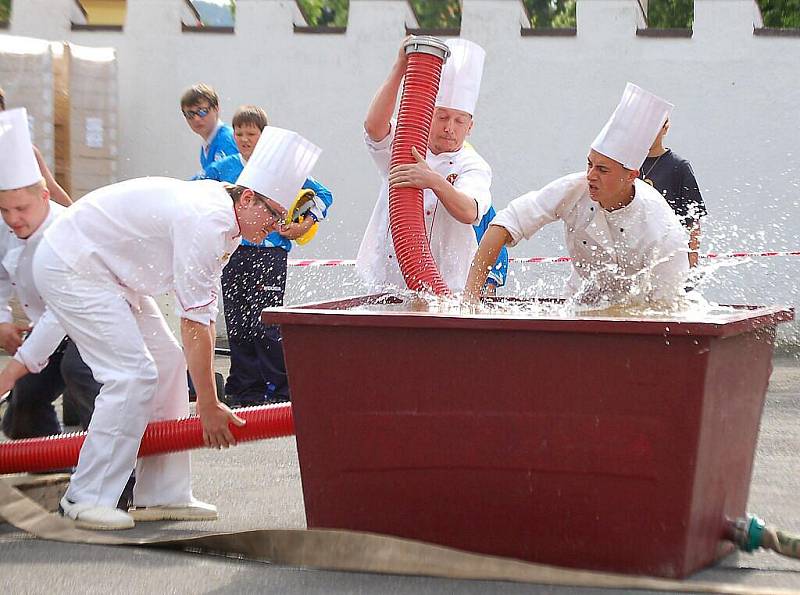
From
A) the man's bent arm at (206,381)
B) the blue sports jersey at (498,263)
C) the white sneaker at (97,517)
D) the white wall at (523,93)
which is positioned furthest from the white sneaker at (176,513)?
the white wall at (523,93)

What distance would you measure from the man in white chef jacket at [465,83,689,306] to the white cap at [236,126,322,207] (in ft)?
2.41

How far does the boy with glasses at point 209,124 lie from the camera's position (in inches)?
351

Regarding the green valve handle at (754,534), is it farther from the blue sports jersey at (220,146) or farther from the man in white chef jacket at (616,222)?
the blue sports jersey at (220,146)

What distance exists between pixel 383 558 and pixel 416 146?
1.65 m

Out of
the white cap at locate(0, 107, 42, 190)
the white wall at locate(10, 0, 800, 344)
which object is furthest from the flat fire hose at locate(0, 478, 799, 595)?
the white wall at locate(10, 0, 800, 344)

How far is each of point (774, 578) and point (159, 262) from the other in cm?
244

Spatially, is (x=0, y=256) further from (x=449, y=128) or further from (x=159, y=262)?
(x=449, y=128)

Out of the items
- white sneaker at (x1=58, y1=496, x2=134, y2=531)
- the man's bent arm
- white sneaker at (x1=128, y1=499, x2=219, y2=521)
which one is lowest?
white sneaker at (x1=128, y1=499, x2=219, y2=521)

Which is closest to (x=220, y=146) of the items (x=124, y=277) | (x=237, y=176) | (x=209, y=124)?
(x=209, y=124)

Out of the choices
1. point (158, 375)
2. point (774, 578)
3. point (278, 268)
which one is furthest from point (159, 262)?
point (278, 268)

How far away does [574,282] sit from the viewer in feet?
18.2

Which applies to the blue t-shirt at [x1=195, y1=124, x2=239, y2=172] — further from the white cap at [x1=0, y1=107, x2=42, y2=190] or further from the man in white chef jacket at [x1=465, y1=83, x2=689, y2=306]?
the man in white chef jacket at [x1=465, y1=83, x2=689, y2=306]

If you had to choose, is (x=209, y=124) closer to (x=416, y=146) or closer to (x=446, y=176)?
(x=446, y=176)

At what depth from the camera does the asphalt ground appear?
14.1ft
